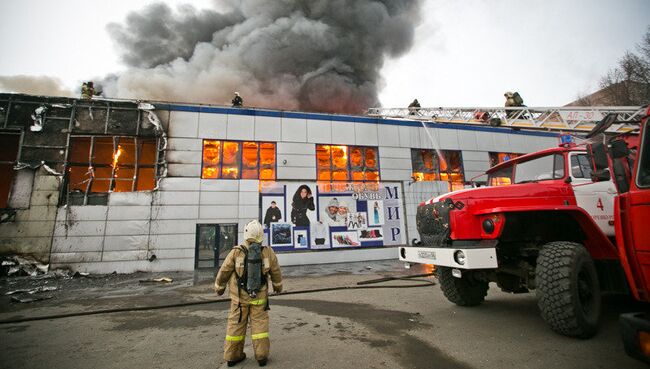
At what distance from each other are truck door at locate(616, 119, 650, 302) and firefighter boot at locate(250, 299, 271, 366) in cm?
405

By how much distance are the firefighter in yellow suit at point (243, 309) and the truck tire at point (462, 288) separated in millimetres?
3476

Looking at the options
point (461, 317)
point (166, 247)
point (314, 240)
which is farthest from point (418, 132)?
point (166, 247)

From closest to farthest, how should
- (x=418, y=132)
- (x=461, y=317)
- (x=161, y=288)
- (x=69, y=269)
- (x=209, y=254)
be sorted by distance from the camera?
(x=461, y=317)
(x=161, y=288)
(x=69, y=269)
(x=209, y=254)
(x=418, y=132)

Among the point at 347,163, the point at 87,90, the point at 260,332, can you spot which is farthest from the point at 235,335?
the point at 87,90

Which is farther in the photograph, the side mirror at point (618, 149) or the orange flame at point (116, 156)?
the orange flame at point (116, 156)

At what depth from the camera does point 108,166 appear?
12.3 metres

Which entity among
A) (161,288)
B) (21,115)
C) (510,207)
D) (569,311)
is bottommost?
(161,288)

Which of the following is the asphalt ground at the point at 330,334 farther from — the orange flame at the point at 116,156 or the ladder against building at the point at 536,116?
the orange flame at the point at 116,156

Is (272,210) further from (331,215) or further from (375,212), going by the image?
(375,212)

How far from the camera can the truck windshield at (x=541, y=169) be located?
4836 millimetres

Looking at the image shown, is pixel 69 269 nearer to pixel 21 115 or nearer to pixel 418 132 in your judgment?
pixel 21 115

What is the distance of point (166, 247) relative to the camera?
11.6 m

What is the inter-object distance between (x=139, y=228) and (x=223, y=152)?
4.75m

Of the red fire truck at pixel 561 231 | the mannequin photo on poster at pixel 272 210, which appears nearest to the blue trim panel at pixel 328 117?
the mannequin photo on poster at pixel 272 210
